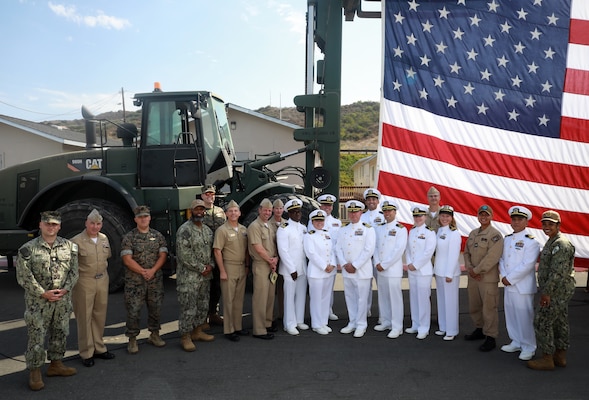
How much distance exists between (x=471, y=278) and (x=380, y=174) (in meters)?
1.78

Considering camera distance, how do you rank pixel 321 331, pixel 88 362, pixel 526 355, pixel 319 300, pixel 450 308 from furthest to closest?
pixel 319 300 < pixel 321 331 < pixel 450 308 < pixel 526 355 < pixel 88 362

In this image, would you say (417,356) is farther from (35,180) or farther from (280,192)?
(35,180)

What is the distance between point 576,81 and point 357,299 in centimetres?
379

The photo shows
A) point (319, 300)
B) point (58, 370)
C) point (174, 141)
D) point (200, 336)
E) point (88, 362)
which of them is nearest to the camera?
point (58, 370)

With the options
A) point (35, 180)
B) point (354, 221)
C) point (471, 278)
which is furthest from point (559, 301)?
point (35, 180)

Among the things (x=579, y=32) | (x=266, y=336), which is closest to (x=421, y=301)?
(x=266, y=336)

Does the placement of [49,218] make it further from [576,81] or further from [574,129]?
[576,81]

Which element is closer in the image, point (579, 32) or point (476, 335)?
point (476, 335)

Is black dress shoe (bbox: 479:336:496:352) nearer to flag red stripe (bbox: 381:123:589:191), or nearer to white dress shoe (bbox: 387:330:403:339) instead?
white dress shoe (bbox: 387:330:403:339)

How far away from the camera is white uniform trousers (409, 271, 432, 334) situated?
16.8ft

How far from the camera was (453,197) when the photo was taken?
6039mm

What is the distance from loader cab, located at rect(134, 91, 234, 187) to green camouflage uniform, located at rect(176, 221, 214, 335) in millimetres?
1982

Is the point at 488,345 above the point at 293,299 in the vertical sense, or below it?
below

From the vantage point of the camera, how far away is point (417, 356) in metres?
4.52
